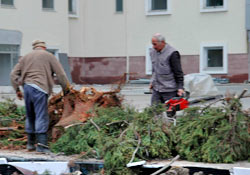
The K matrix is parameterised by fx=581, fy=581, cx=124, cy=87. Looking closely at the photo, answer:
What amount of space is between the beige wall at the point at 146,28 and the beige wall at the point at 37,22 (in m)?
1.87

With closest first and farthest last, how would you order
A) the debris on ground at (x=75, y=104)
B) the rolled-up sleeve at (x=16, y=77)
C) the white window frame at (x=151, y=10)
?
the rolled-up sleeve at (x=16, y=77), the debris on ground at (x=75, y=104), the white window frame at (x=151, y=10)

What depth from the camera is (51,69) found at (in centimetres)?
893

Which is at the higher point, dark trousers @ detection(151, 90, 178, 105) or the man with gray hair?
the man with gray hair

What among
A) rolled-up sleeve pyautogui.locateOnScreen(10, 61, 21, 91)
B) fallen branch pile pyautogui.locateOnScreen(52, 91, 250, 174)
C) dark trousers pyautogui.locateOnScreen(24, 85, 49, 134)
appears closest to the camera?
fallen branch pile pyautogui.locateOnScreen(52, 91, 250, 174)

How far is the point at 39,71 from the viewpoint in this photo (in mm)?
8758

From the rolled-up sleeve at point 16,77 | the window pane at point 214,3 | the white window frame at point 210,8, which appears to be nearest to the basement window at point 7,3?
the white window frame at point 210,8

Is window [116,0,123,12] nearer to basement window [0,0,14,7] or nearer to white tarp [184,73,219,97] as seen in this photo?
basement window [0,0,14,7]

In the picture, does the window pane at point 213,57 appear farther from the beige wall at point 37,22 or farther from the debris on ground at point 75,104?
the debris on ground at point 75,104

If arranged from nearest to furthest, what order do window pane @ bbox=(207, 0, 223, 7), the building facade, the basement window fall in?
1. the basement window
2. the building facade
3. window pane @ bbox=(207, 0, 223, 7)

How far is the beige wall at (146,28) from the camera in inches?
1056

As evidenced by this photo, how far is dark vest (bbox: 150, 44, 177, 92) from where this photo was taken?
8.99m

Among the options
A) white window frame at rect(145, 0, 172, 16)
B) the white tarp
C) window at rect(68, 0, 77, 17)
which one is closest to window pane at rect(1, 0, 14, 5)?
window at rect(68, 0, 77, 17)

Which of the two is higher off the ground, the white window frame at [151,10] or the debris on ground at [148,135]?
the white window frame at [151,10]

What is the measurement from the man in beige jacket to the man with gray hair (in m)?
1.48
